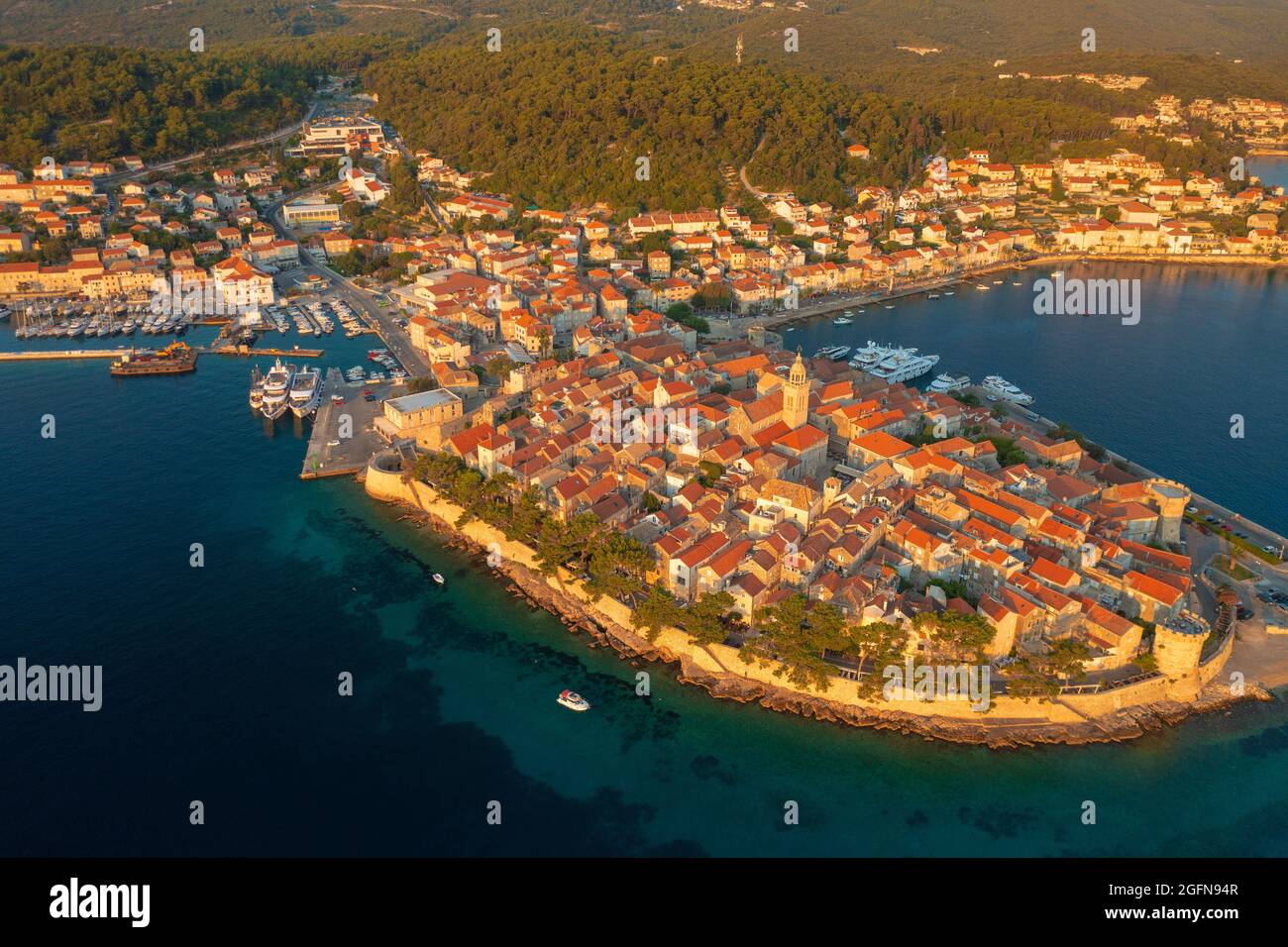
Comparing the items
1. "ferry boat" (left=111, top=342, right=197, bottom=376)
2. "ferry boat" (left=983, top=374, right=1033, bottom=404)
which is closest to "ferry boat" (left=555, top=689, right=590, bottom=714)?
"ferry boat" (left=983, top=374, right=1033, bottom=404)

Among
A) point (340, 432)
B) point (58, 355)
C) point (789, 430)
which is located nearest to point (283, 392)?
point (340, 432)

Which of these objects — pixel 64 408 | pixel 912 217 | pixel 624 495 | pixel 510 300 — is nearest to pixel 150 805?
pixel 624 495

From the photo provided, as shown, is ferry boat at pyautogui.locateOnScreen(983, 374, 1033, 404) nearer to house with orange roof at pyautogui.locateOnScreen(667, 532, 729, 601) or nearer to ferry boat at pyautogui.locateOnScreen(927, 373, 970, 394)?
ferry boat at pyautogui.locateOnScreen(927, 373, 970, 394)

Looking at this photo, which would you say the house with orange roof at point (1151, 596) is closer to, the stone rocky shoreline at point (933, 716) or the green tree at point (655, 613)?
the stone rocky shoreline at point (933, 716)

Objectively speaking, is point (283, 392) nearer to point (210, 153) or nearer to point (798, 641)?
point (798, 641)

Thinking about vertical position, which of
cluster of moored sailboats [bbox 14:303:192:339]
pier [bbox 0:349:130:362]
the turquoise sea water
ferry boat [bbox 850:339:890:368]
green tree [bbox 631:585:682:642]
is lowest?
the turquoise sea water

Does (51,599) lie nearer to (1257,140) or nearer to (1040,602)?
(1040,602)
